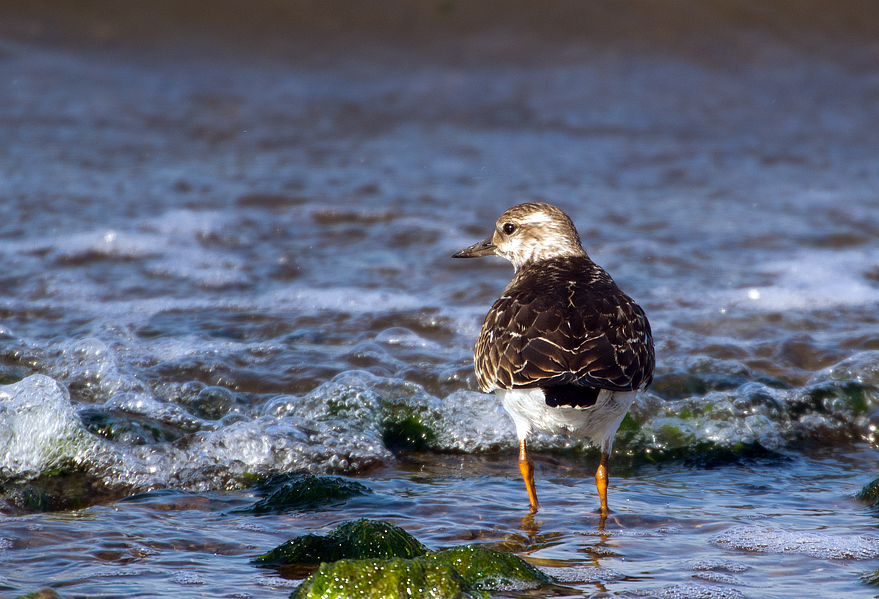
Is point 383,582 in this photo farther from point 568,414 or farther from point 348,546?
point 568,414

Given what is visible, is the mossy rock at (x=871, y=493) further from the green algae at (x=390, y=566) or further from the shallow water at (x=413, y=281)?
the green algae at (x=390, y=566)

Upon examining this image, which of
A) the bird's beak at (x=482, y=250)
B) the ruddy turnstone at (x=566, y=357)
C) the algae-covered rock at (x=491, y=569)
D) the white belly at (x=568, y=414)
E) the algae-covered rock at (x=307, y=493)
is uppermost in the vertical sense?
the bird's beak at (x=482, y=250)

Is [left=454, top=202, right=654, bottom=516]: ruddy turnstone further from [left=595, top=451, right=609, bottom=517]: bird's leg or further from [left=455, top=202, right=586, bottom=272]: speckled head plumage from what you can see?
[left=455, top=202, right=586, bottom=272]: speckled head plumage

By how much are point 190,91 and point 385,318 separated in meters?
6.99

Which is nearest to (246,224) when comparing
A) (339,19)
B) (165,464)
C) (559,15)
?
(165,464)

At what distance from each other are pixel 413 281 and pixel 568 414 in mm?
3243

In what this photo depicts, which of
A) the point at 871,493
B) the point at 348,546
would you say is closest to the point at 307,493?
the point at 348,546

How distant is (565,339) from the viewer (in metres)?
3.89

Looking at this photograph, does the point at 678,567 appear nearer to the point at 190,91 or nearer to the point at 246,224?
the point at 246,224

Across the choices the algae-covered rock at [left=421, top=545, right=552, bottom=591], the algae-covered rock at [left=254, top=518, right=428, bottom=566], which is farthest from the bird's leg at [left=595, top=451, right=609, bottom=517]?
the algae-covered rock at [left=254, top=518, right=428, bottom=566]

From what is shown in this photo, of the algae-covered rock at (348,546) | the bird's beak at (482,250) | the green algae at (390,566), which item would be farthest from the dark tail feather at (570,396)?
the bird's beak at (482,250)

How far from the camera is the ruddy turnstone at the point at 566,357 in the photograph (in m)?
3.76

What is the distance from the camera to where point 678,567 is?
340cm

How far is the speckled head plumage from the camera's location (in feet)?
17.0
